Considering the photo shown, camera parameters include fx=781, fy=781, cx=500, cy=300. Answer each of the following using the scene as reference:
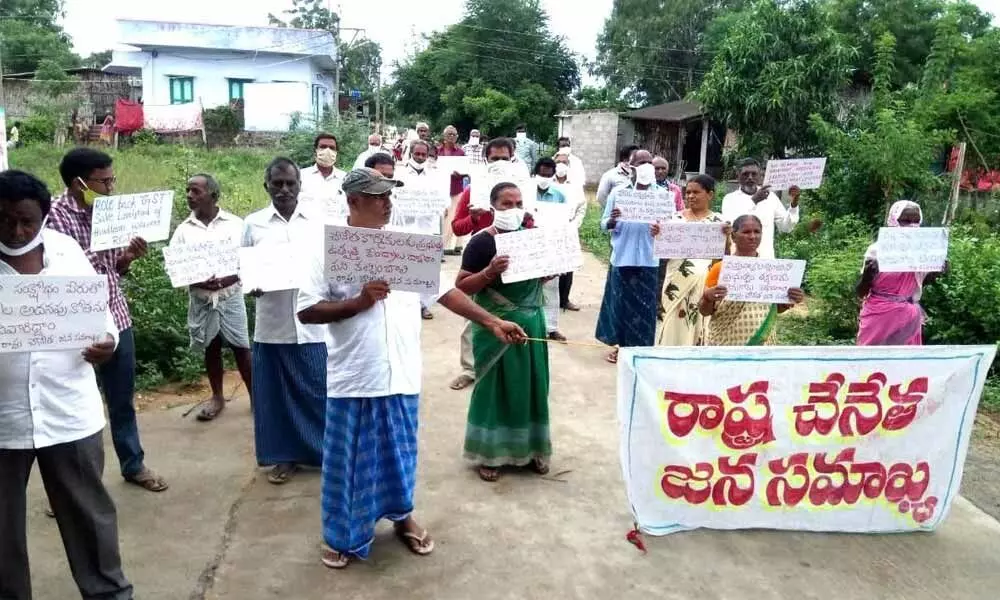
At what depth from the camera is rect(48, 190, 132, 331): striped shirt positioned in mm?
3807

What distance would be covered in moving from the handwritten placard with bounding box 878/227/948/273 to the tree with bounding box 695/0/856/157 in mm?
12324

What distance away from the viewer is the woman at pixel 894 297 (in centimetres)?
501

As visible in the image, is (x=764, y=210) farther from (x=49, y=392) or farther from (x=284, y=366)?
(x=49, y=392)

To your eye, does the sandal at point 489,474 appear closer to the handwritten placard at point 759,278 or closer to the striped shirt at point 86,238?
the handwritten placard at point 759,278

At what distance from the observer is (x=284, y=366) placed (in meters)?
4.49

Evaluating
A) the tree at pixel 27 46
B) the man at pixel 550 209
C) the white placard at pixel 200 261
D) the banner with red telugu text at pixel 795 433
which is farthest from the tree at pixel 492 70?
the banner with red telugu text at pixel 795 433

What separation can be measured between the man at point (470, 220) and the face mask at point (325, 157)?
1.24 metres

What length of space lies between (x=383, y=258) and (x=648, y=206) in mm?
3410

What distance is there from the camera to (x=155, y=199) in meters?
4.11

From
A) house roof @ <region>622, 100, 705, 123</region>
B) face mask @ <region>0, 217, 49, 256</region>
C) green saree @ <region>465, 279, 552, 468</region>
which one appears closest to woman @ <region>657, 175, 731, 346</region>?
green saree @ <region>465, 279, 552, 468</region>

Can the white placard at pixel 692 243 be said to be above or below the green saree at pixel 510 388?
above

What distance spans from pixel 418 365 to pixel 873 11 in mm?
29451

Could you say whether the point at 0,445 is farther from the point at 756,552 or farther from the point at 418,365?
the point at 756,552

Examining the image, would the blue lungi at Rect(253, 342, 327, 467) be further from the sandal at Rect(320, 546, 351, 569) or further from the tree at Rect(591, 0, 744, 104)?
the tree at Rect(591, 0, 744, 104)
